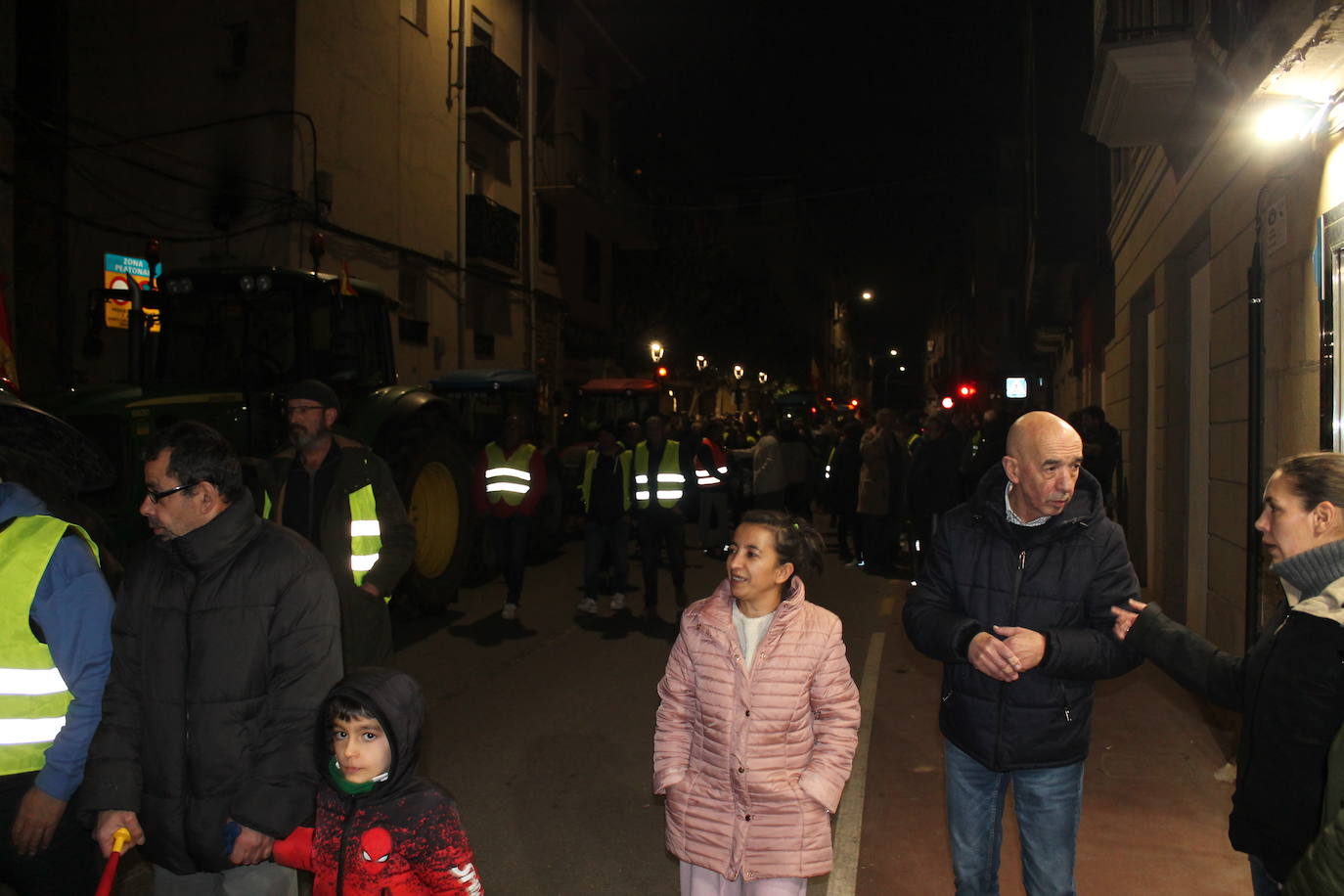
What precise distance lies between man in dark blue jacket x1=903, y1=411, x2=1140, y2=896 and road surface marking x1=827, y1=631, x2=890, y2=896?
42 cm

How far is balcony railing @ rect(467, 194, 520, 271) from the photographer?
21.2m

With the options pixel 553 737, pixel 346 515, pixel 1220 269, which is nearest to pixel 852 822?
pixel 553 737

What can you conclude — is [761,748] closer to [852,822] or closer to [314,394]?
[852,822]

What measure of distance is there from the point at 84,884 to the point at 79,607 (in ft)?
2.90

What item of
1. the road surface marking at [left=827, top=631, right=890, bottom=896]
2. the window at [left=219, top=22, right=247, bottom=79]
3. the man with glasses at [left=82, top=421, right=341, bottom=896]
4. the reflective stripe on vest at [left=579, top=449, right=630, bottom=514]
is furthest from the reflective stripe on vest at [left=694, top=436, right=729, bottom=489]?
the man with glasses at [left=82, top=421, right=341, bottom=896]

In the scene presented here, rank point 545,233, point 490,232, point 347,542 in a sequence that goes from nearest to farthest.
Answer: point 347,542
point 490,232
point 545,233

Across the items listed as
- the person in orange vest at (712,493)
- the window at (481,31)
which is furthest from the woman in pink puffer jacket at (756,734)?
the window at (481,31)

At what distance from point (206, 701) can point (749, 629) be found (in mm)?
1582

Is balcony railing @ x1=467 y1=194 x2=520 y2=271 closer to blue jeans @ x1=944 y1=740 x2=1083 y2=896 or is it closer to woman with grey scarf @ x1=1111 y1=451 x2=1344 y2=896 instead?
blue jeans @ x1=944 y1=740 x2=1083 y2=896

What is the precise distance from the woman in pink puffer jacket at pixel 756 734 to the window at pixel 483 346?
19.4 m

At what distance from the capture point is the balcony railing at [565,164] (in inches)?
974

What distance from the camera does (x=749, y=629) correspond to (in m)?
3.25

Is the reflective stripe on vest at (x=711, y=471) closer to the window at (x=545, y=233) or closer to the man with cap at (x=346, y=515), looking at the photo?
the man with cap at (x=346, y=515)

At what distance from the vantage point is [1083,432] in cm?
1067
